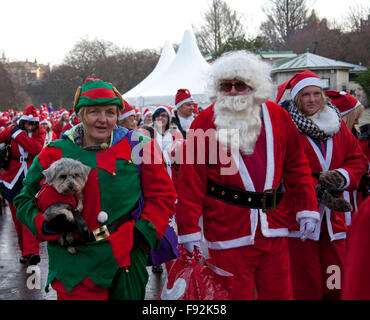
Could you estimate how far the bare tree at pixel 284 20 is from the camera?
56.6m

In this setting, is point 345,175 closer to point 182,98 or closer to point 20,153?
point 182,98

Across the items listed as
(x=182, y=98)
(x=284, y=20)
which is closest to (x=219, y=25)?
(x=284, y=20)

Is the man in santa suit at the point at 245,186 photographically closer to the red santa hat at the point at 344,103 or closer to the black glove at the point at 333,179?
the black glove at the point at 333,179

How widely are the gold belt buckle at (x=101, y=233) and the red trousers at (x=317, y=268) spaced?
1.85 meters

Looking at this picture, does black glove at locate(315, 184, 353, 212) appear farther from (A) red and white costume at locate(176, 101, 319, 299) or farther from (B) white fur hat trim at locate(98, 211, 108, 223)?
(B) white fur hat trim at locate(98, 211, 108, 223)

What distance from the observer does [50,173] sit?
2.65 meters

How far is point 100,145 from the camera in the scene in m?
2.86

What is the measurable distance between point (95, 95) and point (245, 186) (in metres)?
1.20

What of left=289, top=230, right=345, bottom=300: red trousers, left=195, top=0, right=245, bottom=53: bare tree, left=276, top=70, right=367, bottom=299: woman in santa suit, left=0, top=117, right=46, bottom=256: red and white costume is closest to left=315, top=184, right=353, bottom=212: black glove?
left=276, top=70, right=367, bottom=299: woman in santa suit

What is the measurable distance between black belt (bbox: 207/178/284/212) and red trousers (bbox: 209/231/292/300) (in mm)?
233

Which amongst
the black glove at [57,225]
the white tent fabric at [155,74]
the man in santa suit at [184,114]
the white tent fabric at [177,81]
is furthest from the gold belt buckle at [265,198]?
the white tent fabric at [155,74]

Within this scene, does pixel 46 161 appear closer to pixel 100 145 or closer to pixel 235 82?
pixel 100 145

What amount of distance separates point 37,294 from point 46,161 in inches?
119

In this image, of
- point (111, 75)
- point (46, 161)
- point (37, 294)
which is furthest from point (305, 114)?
point (111, 75)
